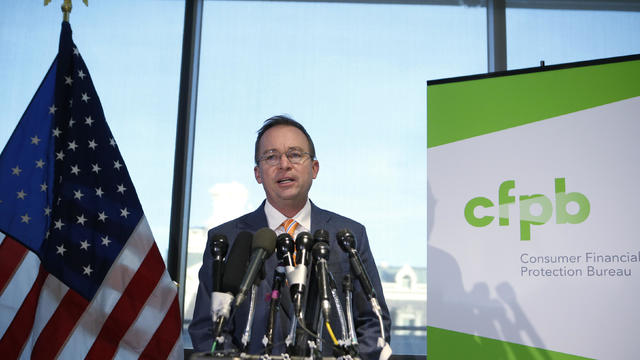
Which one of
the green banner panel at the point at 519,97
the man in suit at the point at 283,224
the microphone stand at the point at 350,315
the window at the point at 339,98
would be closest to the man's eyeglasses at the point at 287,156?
the man in suit at the point at 283,224

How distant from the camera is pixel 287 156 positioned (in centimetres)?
196

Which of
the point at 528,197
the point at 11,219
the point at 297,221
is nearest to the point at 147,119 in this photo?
the point at 11,219

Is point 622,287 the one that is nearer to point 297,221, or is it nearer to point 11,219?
point 297,221

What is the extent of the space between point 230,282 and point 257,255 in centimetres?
9

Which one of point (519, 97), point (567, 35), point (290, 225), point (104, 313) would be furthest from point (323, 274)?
point (567, 35)

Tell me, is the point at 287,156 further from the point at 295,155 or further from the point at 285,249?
the point at 285,249

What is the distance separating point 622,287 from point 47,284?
266 cm

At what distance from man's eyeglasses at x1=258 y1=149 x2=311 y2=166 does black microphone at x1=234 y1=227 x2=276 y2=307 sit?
0.56m

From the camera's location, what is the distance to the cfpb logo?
8.52 feet

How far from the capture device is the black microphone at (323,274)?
1305mm

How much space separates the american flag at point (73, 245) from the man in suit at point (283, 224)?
0.94 metres


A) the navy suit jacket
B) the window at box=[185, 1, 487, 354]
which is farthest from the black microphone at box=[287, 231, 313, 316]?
the window at box=[185, 1, 487, 354]

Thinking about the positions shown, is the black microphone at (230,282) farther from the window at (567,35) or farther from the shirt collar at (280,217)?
the window at (567,35)

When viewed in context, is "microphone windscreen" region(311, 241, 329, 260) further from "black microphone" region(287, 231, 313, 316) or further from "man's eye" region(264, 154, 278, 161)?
"man's eye" region(264, 154, 278, 161)
